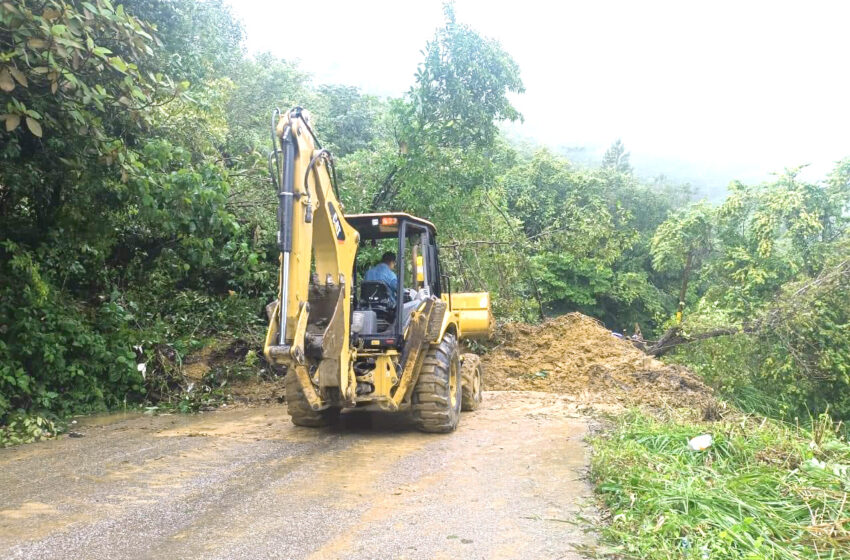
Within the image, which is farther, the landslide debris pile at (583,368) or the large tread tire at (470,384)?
the landslide debris pile at (583,368)

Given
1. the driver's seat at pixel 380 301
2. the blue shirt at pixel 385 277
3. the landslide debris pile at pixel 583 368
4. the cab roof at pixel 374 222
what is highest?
the cab roof at pixel 374 222

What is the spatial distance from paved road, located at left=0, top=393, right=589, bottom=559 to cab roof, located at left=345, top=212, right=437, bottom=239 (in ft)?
7.25

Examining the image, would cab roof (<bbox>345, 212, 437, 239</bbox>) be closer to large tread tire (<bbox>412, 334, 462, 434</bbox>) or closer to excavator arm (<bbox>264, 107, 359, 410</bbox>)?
excavator arm (<bbox>264, 107, 359, 410</bbox>)

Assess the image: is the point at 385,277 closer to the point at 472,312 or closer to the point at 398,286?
the point at 398,286

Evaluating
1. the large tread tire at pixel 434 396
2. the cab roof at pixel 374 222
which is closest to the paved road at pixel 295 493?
the large tread tire at pixel 434 396

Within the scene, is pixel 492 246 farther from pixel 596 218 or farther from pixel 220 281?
pixel 220 281

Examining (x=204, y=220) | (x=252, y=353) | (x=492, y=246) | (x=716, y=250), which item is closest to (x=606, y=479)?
(x=204, y=220)

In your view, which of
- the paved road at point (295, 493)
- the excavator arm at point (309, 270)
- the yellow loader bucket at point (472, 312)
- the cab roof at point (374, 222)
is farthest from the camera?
the yellow loader bucket at point (472, 312)

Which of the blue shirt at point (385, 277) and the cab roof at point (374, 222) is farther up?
the cab roof at point (374, 222)

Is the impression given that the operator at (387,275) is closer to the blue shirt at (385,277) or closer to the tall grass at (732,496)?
the blue shirt at (385,277)

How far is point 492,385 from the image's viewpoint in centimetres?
1116

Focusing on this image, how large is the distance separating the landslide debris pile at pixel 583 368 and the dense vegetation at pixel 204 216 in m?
1.96

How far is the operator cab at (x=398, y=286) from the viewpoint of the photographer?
6961mm

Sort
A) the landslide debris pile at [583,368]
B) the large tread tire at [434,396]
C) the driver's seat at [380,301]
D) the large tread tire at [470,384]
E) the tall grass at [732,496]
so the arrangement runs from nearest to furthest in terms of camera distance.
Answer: the tall grass at [732,496]
the large tread tire at [434,396]
the driver's seat at [380,301]
the large tread tire at [470,384]
the landslide debris pile at [583,368]
